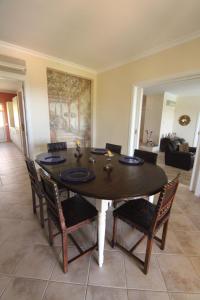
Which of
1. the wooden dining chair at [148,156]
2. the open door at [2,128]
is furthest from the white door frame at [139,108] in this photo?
the open door at [2,128]

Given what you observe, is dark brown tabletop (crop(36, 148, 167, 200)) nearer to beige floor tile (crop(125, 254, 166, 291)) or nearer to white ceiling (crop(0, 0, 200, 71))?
beige floor tile (crop(125, 254, 166, 291))

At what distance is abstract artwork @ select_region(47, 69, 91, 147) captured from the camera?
135 inches

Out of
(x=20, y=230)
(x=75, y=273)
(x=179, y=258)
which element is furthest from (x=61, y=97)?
(x=179, y=258)

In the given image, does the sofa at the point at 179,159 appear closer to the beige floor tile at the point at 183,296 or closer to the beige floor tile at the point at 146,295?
the beige floor tile at the point at 183,296

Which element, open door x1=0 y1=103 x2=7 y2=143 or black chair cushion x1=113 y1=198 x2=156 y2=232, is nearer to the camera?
black chair cushion x1=113 y1=198 x2=156 y2=232

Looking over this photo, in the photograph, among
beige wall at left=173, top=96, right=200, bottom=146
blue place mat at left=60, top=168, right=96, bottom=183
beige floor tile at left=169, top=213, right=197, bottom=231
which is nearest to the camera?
blue place mat at left=60, top=168, right=96, bottom=183

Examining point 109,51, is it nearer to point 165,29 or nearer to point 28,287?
point 165,29

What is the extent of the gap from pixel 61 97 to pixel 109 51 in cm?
148

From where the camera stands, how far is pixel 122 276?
4.26 feet

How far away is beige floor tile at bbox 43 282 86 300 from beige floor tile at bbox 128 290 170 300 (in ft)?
1.27

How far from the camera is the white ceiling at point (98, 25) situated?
67.6 inches

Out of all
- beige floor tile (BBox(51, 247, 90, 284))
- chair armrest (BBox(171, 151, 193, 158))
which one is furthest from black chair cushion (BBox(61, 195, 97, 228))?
chair armrest (BBox(171, 151, 193, 158))

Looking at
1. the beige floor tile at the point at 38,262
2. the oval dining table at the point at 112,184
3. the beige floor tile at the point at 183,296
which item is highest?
the oval dining table at the point at 112,184

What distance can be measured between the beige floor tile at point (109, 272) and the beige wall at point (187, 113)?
6.91m
